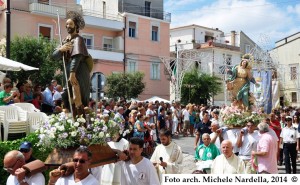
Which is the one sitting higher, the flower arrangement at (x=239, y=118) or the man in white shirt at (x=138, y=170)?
the flower arrangement at (x=239, y=118)

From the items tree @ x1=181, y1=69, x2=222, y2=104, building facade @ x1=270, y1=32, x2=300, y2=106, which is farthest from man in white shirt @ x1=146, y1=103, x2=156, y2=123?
building facade @ x1=270, y1=32, x2=300, y2=106

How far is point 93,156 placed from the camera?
5289 mm

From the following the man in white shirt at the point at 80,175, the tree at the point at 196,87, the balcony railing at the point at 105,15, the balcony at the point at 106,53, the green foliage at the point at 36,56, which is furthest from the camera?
the tree at the point at 196,87

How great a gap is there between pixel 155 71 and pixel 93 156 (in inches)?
1271

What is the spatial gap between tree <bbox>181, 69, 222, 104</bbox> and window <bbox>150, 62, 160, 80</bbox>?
245 centimetres

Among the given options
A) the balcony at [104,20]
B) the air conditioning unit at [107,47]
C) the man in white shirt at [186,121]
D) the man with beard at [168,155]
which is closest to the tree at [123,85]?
the air conditioning unit at [107,47]

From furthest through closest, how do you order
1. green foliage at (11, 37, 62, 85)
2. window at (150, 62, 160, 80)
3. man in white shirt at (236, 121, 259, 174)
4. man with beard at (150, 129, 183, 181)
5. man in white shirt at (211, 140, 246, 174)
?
window at (150, 62, 160, 80) → green foliage at (11, 37, 62, 85) → man in white shirt at (236, 121, 259, 174) → man with beard at (150, 129, 183, 181) → man in white shirt at (211, 140, 246, 174)

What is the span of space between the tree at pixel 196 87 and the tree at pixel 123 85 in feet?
21.7

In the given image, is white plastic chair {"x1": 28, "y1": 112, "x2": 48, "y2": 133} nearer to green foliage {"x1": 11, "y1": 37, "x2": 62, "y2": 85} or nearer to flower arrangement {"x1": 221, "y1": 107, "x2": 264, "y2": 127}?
flower arrangement {"x1": 221, "y1": 107, "x2": 264, "y2": 127}

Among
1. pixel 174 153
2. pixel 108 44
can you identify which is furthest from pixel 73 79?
pixel 108 44

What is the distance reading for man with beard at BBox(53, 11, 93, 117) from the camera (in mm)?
5988

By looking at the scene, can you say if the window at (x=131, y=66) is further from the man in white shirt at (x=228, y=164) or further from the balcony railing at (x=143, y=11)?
the man in white shirt at (x=228, y=164)

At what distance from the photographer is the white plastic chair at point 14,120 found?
399 inches

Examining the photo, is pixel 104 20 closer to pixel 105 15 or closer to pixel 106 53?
pixel 106 53
